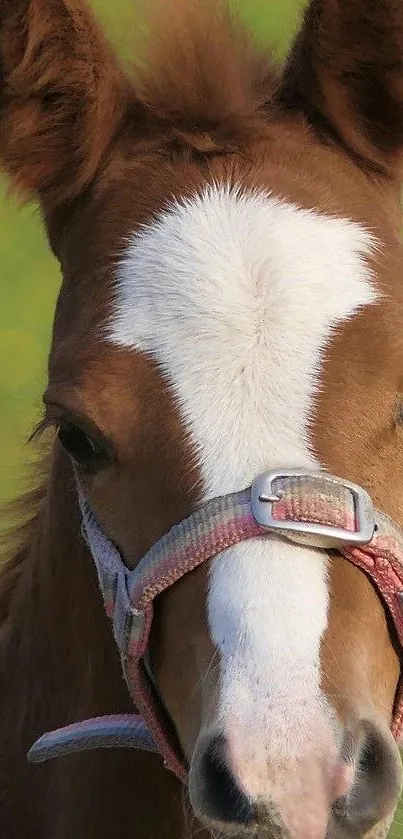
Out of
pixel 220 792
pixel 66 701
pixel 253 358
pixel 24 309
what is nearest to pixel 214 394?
pixel 253 358

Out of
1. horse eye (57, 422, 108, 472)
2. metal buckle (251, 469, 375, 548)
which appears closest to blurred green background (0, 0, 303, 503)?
horse eye (57, 422, 108, 472)

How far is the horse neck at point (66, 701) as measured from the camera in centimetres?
188

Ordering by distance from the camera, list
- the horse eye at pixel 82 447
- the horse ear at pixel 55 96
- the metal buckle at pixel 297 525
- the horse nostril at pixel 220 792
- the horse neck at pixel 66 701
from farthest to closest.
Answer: the horse neck at pixel 66 701
the horse ear at pixel 55 96
the horse eye at pixel 82 447
the metal buckle at pixel 297 525
the horse nostril at pixel 220 792

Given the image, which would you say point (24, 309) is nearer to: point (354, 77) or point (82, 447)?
point (354, 77)

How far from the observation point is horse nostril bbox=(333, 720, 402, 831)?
1.32 meters

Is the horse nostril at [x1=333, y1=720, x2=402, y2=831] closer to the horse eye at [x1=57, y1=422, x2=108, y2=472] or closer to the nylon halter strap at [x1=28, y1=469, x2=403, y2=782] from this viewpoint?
the nylon halter strap at [x1=28, y1=469, x2=403, y2=782]

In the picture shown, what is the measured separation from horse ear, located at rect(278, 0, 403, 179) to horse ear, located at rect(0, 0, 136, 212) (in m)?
0.33

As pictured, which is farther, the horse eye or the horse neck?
the horse neck

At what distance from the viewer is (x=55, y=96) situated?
188 centimetres

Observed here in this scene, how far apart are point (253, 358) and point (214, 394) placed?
0.25 feet

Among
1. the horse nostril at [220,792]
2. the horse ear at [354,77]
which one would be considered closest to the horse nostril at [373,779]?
the horse nostril at [220,792]

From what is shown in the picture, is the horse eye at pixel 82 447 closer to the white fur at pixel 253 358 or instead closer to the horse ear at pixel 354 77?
the white fur at pixel 253 358

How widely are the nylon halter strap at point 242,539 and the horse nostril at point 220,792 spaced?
0.90 ft

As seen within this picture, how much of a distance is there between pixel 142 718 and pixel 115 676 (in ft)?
0.54
